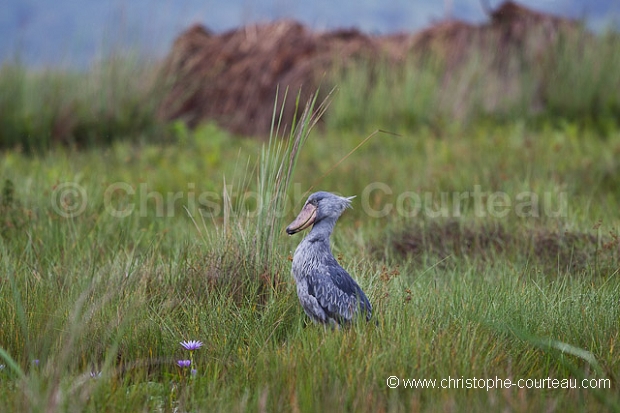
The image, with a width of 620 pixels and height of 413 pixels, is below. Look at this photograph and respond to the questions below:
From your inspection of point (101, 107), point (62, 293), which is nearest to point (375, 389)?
point (62, 293)

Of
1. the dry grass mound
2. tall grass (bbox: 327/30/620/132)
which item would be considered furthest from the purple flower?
the dry grass mound

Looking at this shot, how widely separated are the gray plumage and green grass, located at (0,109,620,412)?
9 centimetres

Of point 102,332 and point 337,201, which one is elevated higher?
point 337,201

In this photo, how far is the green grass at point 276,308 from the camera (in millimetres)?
2492

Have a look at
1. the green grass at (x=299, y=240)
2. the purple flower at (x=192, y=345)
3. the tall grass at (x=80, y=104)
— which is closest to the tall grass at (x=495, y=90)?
the green grass at (x=299, y=240)

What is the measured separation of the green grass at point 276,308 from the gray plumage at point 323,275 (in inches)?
3.6

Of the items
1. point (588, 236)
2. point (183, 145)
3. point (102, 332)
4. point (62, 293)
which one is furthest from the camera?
point (183, 145)

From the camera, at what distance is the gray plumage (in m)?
2.78

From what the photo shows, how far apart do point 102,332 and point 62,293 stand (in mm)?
472

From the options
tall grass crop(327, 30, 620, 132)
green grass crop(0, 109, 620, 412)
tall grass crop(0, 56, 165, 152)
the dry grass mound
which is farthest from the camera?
the dry grass mound

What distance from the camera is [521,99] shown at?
28.9ft

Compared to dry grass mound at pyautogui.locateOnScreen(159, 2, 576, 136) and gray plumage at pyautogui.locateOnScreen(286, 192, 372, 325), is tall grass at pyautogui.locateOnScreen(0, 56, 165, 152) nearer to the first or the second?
dry grass mound at pyautogui.locateOnScreen(159, 2, 576, 136)

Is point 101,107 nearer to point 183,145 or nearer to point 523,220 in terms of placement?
point 183,145

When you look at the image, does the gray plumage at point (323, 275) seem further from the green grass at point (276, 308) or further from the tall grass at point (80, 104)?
the tall grass at point (80, 104)
